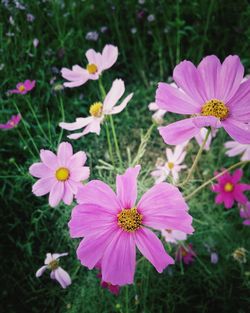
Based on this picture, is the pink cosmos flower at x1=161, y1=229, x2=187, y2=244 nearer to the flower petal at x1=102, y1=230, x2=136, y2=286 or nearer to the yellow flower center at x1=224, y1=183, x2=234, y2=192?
the yellow flower center at x1=224, y1=183, x2=234, y2=192

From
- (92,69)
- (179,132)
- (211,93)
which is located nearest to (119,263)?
(179,132)

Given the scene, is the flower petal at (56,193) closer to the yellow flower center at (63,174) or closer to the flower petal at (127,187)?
the yellow flower center at (63,174)

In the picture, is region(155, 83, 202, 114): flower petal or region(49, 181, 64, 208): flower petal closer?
region(155, 83, 202, 114): flower petal

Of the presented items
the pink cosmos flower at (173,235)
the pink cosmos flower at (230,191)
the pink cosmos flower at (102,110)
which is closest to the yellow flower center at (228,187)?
the pink cosmos flower at (230,191)

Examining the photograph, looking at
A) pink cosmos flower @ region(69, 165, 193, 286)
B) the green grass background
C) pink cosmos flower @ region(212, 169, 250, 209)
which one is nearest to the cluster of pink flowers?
pink cosmos flower @ region(69, 165, 193, 286)

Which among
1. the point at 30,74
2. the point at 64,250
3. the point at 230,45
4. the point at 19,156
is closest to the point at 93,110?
the point at 64,250
